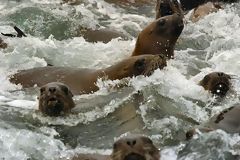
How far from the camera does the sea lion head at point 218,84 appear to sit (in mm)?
7051

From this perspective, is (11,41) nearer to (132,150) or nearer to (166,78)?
(166,78)

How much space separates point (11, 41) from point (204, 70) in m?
2.87

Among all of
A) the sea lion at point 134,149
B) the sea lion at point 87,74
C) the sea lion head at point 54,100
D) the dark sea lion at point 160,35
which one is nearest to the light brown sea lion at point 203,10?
the dark sea lion at point 160,35

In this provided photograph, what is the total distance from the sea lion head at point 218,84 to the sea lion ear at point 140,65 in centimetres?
71

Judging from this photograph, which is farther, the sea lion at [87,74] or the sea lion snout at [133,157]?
the sea lion at [87,74]

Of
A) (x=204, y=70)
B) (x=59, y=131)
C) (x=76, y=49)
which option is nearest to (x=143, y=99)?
(x=59, y=131)

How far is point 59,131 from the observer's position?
242 inches

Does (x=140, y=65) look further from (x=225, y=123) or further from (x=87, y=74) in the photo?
(x=225, y=123)

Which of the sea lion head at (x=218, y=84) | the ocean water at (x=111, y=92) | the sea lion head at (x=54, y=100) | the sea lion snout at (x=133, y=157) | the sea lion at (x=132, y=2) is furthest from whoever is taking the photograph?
the sea lion at (x=132, y=2)

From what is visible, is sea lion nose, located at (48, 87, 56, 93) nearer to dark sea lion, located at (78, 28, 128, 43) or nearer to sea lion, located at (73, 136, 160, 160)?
sea lion, located at (73, 136, 160, 160)

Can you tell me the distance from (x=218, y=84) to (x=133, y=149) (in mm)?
2722

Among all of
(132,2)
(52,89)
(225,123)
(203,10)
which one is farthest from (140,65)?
(132,2)

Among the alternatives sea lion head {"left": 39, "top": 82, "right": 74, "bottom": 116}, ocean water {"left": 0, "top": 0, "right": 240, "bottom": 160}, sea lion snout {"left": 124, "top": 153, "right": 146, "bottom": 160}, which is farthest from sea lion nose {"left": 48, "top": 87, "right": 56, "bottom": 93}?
sea lion snout {"left": 124, "top": 153, "right": 146, "bottom": 160}

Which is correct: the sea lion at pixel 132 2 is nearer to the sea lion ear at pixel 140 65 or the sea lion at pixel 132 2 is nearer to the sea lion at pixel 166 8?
the sea lion at pixel 166 8
